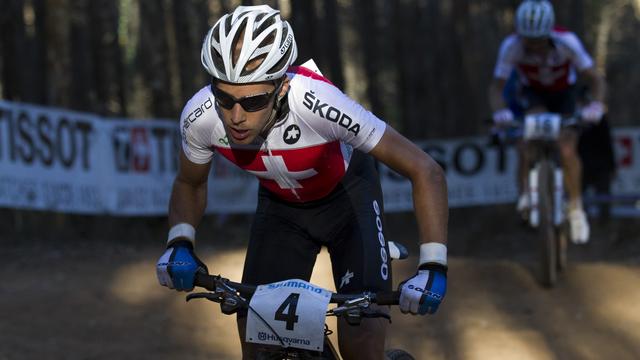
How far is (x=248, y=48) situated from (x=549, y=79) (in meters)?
5.74

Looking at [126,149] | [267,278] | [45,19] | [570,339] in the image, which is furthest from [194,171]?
[45,19]

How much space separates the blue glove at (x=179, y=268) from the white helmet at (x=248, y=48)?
687 millimetres

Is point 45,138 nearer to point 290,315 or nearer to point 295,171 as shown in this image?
point 295,171

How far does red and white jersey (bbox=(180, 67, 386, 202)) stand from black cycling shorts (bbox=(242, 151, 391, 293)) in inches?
4.7

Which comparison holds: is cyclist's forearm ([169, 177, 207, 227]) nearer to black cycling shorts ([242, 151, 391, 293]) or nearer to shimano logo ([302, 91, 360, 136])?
black cycling shorts ([242, 151, 391, 293])

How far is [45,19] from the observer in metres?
12.0

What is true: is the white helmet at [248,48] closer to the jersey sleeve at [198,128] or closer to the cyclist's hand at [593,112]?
the jersey sleeve at [198,128]

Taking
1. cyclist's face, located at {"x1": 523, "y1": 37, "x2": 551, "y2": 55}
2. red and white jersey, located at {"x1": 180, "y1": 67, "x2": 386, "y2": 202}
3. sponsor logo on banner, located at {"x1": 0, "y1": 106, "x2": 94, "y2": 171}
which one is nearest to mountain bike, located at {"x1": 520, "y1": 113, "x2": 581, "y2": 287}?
cyclist's face, located at {"x1": 523, "y1": 37, "x2": 551, "y2": 55}

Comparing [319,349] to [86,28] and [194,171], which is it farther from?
[86,28]

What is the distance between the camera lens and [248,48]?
147 inches

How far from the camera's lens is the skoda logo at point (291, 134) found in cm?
408

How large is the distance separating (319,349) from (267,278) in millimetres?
915

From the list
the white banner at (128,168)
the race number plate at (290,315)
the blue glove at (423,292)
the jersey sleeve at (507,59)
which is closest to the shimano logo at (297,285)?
the race number plate at (290,315)

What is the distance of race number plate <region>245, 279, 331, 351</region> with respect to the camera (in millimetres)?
3389
